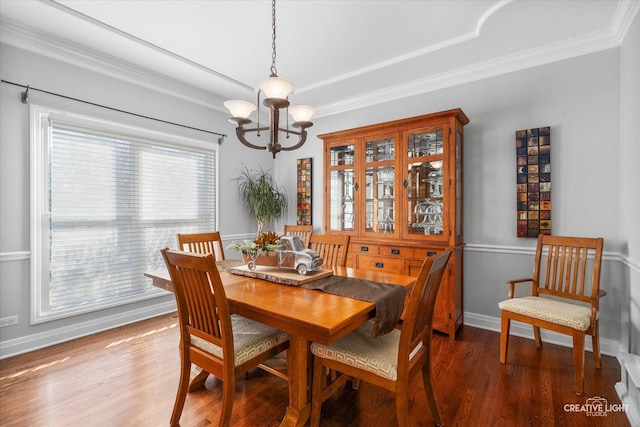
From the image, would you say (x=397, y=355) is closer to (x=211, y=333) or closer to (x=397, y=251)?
(x=211, y=333)

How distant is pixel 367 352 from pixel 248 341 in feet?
2.05

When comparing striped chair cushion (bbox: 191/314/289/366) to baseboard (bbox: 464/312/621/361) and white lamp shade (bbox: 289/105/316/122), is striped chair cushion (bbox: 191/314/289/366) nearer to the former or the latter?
white lamp shade (bbox: 289/105/316/122)

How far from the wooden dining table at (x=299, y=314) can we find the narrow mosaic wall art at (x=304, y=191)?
2507mm

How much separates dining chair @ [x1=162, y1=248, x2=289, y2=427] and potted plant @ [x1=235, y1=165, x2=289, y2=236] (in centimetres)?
257

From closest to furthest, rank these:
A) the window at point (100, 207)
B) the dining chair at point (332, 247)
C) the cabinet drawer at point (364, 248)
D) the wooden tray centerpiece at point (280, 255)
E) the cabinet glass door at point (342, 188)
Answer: the wooden tray centerpiece at point (280, 255)
the dining chair at point (332, 247)
the window at point (100, 207)
the cabinet drawer at point (364, 248)
the cabinet glass door at point (342, 188)

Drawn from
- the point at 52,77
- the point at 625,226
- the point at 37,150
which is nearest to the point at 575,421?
the point at 625,226

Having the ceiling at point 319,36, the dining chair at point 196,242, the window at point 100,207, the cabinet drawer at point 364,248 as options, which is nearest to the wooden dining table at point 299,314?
the dining chair at point 196,242

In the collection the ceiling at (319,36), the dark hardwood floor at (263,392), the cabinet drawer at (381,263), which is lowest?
the dark hardwood floor at (263,392)

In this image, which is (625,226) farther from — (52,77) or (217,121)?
(52,77)

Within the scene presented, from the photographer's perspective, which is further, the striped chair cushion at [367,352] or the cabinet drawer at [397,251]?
the cabinet drawer at [397,251]

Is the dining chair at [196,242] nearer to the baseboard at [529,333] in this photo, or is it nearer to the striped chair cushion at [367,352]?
the striped chair cushion at [367,352]

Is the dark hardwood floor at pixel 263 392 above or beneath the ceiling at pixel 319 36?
beneath

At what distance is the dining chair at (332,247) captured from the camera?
8.36 feet

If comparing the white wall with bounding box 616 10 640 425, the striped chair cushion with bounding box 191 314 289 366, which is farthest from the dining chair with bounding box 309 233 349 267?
the white wall with bounding box 616 10 640 425
